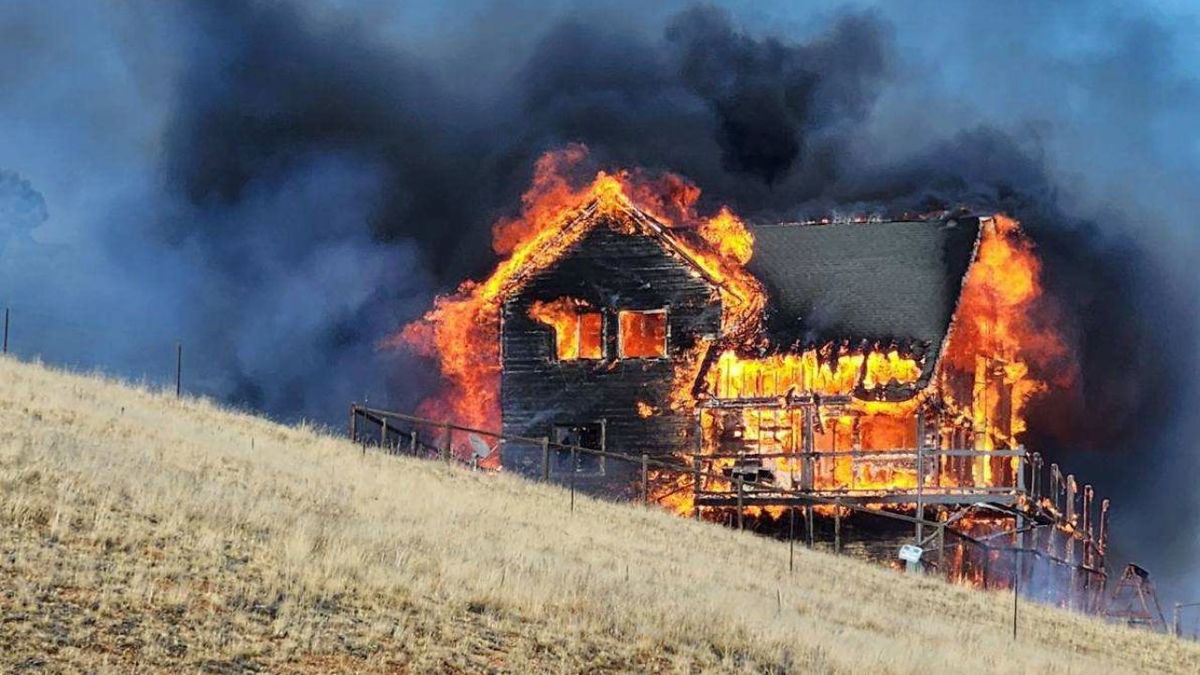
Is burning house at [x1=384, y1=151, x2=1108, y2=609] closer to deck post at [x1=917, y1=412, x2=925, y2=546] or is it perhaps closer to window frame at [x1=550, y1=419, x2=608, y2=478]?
window frame at [x1=550, y1=419, x2=608, y2=478]

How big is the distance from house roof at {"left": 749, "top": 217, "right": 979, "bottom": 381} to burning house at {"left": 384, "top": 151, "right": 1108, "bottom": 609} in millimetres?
65

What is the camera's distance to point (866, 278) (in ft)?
151

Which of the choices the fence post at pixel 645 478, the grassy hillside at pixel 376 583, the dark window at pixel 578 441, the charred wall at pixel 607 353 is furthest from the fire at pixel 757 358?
the grassy hillside at pixel 376 583

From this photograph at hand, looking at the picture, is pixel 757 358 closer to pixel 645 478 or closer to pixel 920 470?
pixel 645 478

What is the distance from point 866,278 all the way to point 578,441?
302 inches

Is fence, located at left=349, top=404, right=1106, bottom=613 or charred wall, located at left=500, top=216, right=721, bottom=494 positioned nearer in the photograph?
fence, located at left=349, top=404, right=1106, bottom=613

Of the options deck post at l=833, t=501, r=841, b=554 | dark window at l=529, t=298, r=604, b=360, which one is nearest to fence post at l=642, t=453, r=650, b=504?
dark window at l=529, t=298, r=604, b=360

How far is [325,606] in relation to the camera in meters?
18.8

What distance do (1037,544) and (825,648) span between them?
25.5 meters

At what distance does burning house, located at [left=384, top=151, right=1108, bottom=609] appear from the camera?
43094 mm

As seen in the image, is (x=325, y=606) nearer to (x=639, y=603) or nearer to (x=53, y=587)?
(x=53, y=587)

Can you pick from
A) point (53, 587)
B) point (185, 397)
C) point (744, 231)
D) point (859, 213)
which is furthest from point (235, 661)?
point (859, 213)

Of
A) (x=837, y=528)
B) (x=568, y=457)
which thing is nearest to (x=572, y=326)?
(x=568, y=457)

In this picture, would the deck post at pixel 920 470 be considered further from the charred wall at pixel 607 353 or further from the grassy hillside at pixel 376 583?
the charred wall at pixel 607 353
